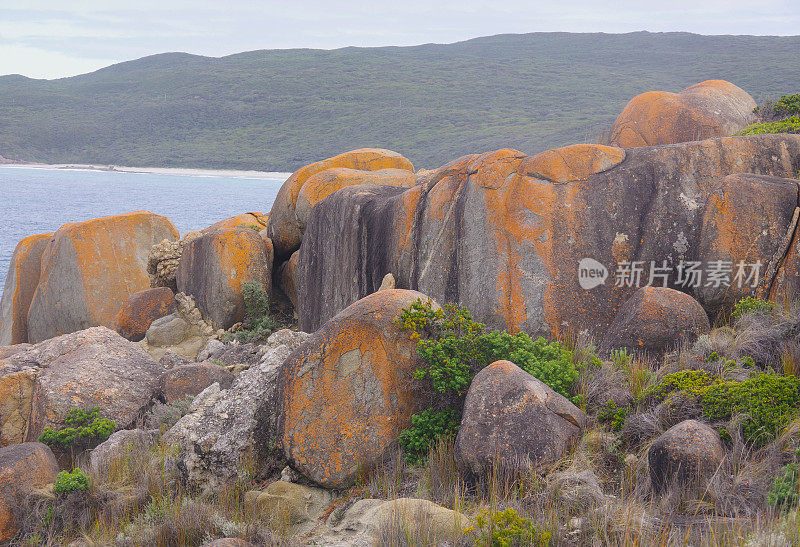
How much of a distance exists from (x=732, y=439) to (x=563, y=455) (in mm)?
1475

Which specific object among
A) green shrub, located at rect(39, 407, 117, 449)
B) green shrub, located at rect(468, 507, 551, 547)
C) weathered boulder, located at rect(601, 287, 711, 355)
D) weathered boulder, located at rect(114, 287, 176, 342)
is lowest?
weathered boulder, located at rect(114, 287, 176, 342)

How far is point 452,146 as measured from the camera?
284ft

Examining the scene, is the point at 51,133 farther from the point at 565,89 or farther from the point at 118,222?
the point at 118,222

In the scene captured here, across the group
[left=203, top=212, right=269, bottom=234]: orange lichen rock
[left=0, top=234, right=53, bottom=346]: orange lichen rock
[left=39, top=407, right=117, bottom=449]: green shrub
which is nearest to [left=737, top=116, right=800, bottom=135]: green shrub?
[left=39, top=407, right=117, bottom=449]: green shrub

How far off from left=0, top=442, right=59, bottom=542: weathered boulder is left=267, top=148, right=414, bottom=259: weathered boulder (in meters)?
9.97

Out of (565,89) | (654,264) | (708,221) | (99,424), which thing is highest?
(565,89)

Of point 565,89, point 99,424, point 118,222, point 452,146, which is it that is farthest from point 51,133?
point 99,424

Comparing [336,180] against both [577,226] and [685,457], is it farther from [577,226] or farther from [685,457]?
[685,457]

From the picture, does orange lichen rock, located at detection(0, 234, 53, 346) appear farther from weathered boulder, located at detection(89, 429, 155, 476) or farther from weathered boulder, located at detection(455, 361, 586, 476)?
weathered boulder, located at detection(455, 361, 586, 476)

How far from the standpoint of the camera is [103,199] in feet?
257

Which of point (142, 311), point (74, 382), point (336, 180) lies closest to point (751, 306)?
point (74, 382)

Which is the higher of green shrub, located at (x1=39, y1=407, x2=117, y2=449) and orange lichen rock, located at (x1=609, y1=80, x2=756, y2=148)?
orange lichen rock, located at (x1=609, y1=80, x2=756, y2=148)

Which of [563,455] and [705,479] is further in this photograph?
[563,455]

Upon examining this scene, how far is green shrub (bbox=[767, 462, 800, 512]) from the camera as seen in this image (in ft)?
15.5
